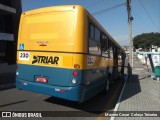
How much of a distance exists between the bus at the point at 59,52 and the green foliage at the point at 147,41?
10249cm

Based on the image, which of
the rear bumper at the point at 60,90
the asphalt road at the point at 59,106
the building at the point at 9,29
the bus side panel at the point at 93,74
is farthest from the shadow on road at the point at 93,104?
the building at the point at 9,29

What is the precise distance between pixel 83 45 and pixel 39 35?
160 centimetres

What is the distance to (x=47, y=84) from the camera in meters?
7.40

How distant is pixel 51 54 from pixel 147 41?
350 ft

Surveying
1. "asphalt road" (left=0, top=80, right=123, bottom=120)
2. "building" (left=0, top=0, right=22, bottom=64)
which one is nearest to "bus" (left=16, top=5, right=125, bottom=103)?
"asphalt road" (left=0, top=80, right=123, bottom=120)

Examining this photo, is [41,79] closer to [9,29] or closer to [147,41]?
[9,29]

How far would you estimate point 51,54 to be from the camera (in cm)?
736

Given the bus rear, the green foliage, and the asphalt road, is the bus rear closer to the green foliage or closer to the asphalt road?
the asphalt road

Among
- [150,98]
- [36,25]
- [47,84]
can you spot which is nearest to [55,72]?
[47,84]

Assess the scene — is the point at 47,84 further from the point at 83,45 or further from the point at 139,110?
the point at 139,110

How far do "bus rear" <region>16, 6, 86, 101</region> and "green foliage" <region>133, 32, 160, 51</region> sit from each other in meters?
103

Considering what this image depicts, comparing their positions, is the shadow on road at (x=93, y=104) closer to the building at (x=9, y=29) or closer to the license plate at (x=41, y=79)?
the license plate at (x=41, y=79)

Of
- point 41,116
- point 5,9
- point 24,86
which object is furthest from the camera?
point 5,9

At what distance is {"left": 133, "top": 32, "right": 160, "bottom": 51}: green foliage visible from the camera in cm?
10581
